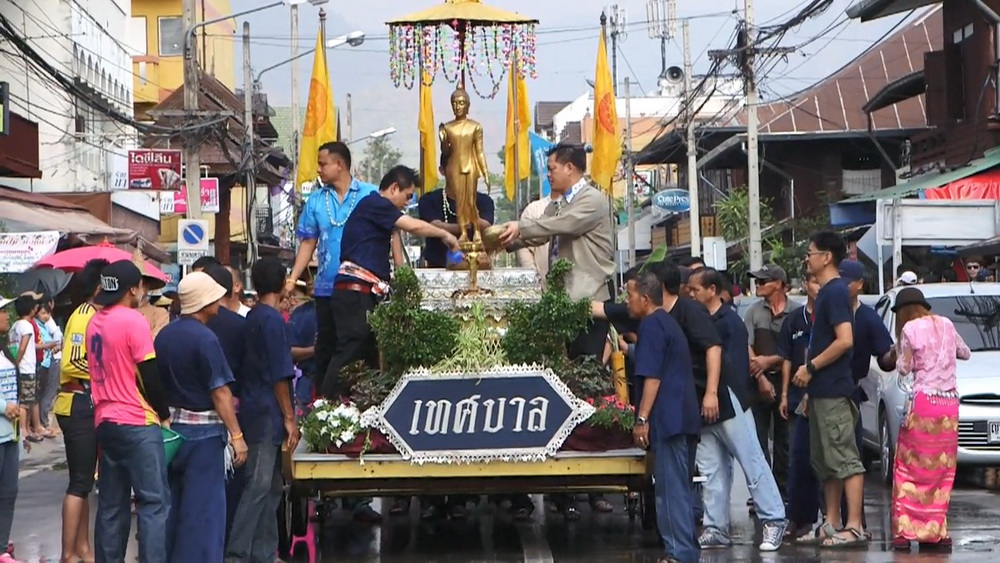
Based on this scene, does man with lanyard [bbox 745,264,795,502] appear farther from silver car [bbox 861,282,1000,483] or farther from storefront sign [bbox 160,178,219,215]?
storefront sign [bbox 160,178,219,215]

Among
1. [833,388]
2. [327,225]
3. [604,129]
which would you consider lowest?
[833,388]

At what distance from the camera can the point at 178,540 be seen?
8.43 meters

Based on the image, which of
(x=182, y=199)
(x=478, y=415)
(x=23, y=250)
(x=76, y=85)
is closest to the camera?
(x=478, y=415)

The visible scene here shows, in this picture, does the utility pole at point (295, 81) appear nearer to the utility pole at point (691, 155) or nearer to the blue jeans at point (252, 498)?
the utility pole at point (691, 155)

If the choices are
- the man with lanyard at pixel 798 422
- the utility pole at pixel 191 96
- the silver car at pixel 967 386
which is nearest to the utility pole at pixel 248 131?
the utility pole at pixel 191 96

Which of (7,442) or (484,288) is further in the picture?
(484,288)

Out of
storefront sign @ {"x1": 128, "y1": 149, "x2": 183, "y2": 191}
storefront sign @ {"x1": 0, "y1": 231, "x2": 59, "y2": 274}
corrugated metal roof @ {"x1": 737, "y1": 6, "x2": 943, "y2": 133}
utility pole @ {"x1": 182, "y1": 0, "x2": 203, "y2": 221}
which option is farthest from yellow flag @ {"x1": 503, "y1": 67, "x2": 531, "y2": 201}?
corrugated metal roof @ {"x1": 737, "y1": 6, "x2": 943, "y2": 133}

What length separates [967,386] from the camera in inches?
539

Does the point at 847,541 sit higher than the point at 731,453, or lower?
lower

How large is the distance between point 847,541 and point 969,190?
18.4 metres

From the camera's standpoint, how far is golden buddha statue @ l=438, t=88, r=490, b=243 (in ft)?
43.1

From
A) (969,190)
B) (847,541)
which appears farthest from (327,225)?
(969,190)

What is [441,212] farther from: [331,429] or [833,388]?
[833,388]

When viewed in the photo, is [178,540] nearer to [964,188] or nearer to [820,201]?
[964,188]
